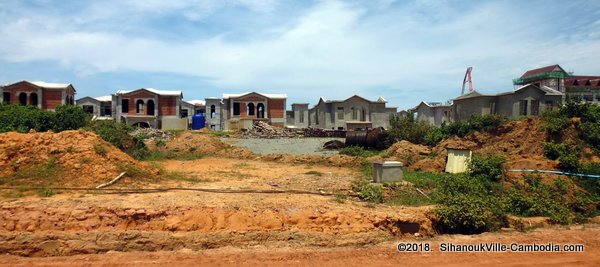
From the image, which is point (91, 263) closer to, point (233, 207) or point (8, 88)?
point (233, 207)

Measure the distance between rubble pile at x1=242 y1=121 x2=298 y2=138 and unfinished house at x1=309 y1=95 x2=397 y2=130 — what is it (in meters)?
5.57

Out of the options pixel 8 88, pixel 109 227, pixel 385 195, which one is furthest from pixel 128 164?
pixel 8 88

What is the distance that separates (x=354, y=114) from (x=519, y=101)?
17506mm

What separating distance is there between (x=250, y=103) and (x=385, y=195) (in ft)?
114

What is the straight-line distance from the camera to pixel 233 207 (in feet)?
26.0

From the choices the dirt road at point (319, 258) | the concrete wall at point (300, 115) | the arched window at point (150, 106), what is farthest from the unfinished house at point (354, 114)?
the dirt road at point (319, 258)

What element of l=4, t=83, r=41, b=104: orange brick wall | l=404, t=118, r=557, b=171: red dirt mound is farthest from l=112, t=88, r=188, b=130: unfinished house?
l=404, t=118, r=557, b=171: red dirt mound

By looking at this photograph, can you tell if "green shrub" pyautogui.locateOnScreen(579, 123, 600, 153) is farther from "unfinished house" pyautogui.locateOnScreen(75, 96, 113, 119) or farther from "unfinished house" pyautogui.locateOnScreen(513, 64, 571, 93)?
"unfinished house" pyautogui.locateOnScreen(75, 96, 113, 119)

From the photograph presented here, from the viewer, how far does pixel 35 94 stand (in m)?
39.3

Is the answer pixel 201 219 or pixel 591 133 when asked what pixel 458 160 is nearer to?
pixel 591 133

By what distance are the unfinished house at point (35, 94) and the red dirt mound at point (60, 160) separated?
3180cm

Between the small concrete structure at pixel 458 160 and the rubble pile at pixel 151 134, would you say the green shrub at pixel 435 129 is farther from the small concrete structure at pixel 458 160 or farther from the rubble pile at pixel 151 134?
the rubble pile at pixel 151 134

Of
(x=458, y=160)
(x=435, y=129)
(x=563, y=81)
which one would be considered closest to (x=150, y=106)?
(x=435, y=129)

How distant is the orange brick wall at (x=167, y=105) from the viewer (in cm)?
4128
